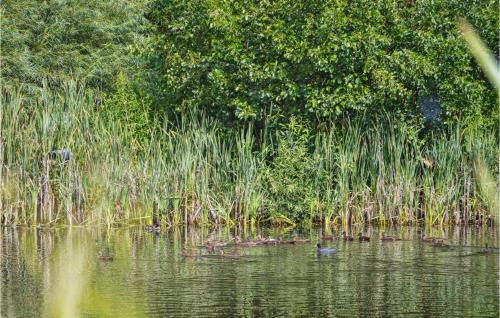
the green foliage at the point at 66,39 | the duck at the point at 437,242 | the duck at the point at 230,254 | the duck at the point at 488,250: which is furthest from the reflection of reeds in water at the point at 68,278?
the green foliage at the point at 66,39

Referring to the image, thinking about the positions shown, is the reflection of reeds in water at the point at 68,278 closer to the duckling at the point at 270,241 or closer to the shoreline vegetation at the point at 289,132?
the shoreline vegetation at the point at 289,132

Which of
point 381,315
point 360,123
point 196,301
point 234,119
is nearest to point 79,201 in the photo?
point 234,119

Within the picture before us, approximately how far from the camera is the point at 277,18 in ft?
55.7

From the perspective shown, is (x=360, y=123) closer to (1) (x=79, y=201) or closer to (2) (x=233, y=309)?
(1) (x=79, y=201)

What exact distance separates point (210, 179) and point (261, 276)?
20.8ft

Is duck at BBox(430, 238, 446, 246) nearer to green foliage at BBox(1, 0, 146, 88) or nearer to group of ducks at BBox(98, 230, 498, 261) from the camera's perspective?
group of ducks at BBox(98, 230, 498, 261)

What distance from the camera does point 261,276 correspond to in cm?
995

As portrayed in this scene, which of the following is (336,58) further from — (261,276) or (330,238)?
(261,276)

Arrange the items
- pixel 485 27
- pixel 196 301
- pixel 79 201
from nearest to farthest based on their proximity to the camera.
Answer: pixel 196 301 → pixel 79 201 → pixel 485 27

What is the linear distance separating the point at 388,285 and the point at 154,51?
10425mm

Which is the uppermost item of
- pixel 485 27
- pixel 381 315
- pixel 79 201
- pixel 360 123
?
pixel 485 27

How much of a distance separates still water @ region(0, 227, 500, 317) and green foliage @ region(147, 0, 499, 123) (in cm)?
319

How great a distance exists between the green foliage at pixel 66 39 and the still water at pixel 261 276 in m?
10.8

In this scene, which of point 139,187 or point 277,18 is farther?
point 277,18
